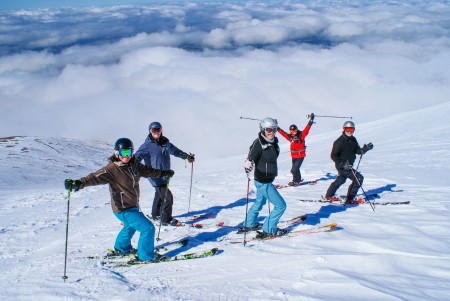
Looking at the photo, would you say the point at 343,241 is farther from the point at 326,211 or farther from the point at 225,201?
the point at 225,201

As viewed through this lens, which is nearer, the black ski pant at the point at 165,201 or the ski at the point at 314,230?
the ski at the point at 314,230

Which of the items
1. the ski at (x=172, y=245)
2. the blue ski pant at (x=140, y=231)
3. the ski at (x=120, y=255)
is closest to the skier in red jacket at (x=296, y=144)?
A: the ski at (x=172, y=245)

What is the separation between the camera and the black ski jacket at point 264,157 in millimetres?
6434

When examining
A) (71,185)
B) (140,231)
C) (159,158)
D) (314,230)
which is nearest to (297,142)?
(314,230)

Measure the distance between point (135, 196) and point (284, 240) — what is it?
2.74 m

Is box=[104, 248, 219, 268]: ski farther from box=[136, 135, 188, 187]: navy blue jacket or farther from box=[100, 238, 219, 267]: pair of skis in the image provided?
box=[136, 135, 188, 187]: navy blue jacket

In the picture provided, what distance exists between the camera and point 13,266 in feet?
19.5

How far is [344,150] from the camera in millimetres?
8602

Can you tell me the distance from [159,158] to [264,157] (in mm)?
2230

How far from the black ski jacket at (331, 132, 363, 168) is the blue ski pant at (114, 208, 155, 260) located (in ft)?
15.7

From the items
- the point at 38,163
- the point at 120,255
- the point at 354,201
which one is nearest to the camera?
the point at 120,255

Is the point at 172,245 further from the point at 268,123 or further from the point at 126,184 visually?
the point at 268,123

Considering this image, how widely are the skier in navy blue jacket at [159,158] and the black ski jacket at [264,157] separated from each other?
6.04 feet

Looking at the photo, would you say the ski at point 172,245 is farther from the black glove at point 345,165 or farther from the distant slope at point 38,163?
the distant slope at point 38,163
